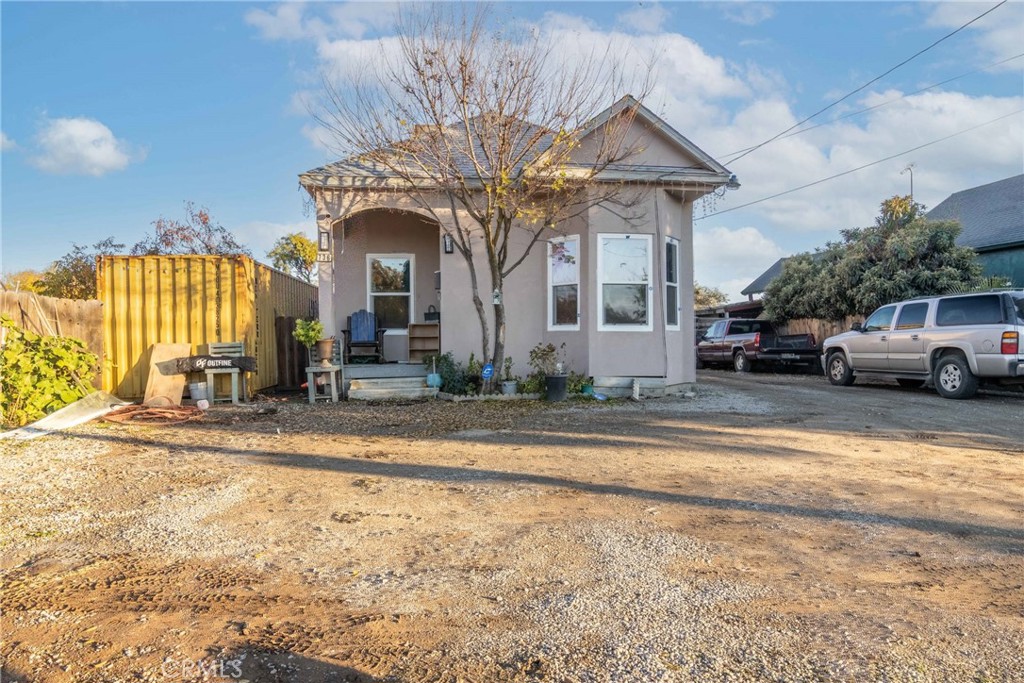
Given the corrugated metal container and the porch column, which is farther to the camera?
the porch column

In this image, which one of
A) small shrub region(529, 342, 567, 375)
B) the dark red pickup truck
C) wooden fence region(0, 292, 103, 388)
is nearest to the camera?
wooden fence region(0, 292, 103, 388)

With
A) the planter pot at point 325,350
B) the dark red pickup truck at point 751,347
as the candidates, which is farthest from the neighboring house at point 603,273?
the dark red pickup truck at point 751,347

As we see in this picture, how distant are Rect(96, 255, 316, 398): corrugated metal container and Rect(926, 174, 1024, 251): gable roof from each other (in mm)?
19053

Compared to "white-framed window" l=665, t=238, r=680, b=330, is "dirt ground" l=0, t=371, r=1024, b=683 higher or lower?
lower

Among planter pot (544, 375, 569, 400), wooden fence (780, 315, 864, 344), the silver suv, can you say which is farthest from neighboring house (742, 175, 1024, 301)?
planter pot (544, 375, 569, 400)

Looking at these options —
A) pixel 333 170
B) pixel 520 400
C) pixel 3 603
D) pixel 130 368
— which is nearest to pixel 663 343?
pixel 520 400

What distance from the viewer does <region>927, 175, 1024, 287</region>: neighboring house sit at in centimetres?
1945

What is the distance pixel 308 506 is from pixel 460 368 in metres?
7.13

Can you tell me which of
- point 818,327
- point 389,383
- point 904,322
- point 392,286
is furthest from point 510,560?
point 818,327

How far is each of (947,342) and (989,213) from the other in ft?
45.1

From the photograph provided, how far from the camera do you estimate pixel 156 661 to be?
2.67m

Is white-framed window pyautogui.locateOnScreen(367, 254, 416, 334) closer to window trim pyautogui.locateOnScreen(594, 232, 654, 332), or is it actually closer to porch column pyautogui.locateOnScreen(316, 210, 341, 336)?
porch column pyautogui.locateOnScreen(316, 210, 341, 336)

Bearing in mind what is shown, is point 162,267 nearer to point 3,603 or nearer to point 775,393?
→ point 3,603

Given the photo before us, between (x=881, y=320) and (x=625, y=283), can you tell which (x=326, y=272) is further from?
(x=881, y=320)
